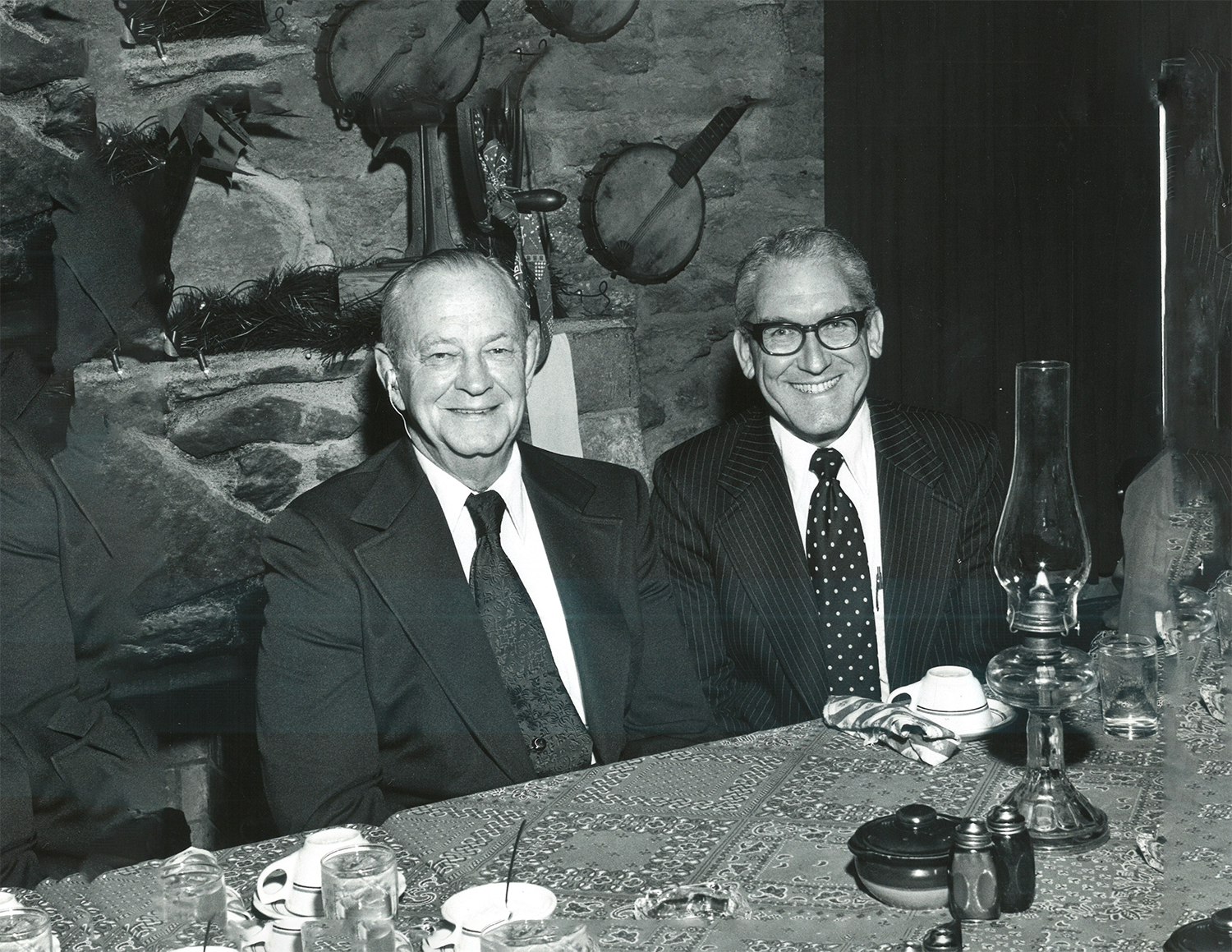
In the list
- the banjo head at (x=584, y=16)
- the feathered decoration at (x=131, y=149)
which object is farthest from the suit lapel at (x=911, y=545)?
the feathered decoration at (x=131, y=149)

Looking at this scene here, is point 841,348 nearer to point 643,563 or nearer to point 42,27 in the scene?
point 643,563

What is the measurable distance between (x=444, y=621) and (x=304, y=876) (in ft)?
2.74

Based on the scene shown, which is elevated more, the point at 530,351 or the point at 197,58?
the point at 197,58

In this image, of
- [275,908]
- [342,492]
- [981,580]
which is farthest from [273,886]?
[981,580]

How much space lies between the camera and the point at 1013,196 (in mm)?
3738

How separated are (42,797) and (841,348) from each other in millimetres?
1825

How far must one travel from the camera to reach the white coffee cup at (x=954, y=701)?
6.73 ft

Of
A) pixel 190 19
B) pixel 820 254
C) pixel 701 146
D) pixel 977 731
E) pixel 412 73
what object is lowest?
pixel 977 731

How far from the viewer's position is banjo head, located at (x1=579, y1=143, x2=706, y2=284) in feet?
13.2

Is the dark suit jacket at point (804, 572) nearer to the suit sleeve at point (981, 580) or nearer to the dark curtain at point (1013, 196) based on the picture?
the suit sleeve at point (981, 580)

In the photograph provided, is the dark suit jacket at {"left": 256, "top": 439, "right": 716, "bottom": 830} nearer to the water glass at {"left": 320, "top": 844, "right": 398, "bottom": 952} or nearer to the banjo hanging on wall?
the water glass at {"left": 320, "top": 844, "right": 398, "bottom": 952}

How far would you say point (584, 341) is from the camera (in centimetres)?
375

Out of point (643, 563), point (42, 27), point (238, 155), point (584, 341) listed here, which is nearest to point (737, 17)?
point (584, 341)

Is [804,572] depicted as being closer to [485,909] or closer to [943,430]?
[943,430]
